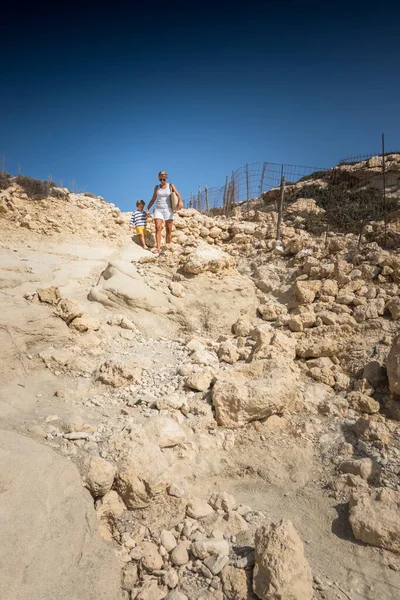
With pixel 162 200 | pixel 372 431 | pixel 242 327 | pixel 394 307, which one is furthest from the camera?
pixel 162 200

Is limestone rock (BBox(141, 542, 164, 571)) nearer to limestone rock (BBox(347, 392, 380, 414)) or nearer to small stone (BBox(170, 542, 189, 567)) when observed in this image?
small stone (BBox(170, 542, 189, 567))

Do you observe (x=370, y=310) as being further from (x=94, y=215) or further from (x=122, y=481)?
(x=94, y=215)

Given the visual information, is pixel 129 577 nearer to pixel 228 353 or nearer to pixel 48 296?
pixel 228 353

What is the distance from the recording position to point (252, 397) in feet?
9.94

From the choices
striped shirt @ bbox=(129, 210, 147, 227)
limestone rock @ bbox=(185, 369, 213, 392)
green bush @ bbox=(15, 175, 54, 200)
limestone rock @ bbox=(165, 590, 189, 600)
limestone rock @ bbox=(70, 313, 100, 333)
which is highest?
green bush @ bbox=(15, 175, 54, 200)

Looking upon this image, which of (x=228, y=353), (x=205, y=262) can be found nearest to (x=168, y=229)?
(x=205, y=262)

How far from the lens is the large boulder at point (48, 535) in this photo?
1.54 m

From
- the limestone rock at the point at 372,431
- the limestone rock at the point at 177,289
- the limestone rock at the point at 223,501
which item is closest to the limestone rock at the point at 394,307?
the limestone rock at the point at 372,431

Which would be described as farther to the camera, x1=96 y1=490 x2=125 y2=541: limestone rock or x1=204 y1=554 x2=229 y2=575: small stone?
x1=96 y1=490 x2=125 y2=541: limestone rock

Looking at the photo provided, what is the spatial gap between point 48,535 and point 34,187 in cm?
884

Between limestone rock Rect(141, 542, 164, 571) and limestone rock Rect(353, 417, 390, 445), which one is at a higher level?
limestone rock Rect(353, 417, 390, 445)

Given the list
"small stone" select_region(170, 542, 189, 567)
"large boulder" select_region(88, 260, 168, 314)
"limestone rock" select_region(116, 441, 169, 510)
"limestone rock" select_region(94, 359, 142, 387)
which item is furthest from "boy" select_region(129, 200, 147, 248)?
"small stone" select_region(170, 542, 189, 567)

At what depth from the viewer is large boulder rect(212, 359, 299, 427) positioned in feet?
9.89

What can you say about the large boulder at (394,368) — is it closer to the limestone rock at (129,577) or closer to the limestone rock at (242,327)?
the limestone rock at (242,327)
